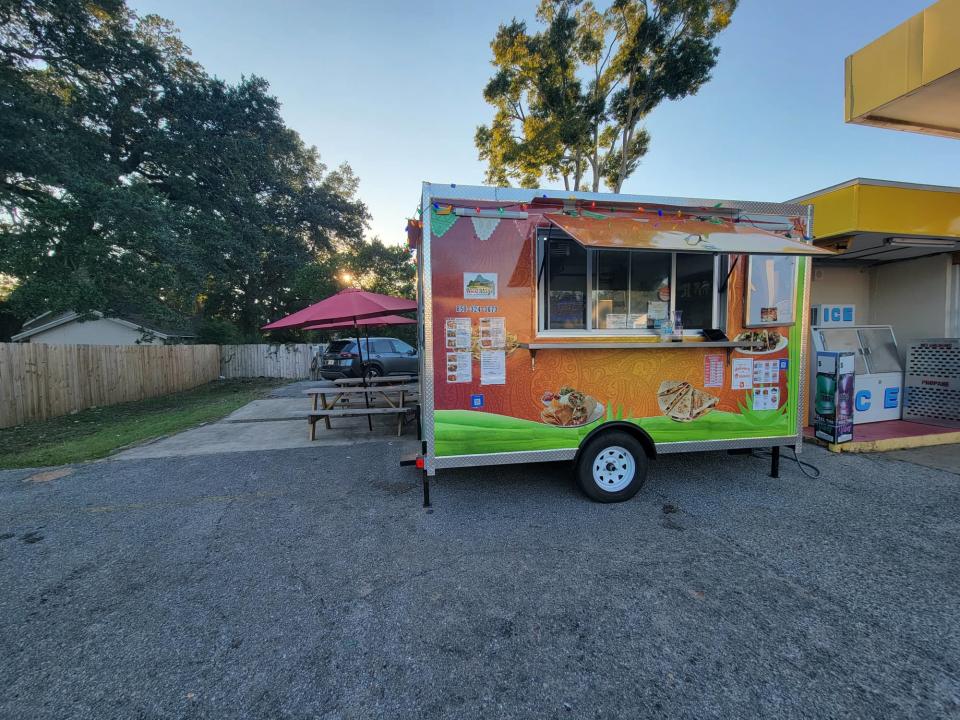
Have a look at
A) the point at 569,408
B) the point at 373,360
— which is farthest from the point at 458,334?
the point at 373,360

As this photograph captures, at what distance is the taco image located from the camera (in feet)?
11.5

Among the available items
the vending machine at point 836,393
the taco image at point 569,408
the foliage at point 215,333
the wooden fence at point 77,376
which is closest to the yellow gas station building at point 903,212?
the vending machine at point 836,393

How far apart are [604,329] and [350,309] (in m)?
4.09

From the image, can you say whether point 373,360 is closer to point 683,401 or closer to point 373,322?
point 373,322

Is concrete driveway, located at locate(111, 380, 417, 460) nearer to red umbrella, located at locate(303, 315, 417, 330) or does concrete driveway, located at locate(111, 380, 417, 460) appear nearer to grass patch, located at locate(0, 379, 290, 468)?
grass patch, located at locate(0, 379, 290, 468)

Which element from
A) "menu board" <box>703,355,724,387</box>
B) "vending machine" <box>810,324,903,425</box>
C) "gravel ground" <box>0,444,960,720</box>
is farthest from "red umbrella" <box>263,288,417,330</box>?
"vending machine" <box>810,324,903,425</box>

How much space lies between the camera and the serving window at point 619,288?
3.62 meters

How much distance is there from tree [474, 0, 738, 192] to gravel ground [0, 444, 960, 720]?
11841mm

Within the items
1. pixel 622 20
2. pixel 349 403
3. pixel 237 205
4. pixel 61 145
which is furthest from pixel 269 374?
pixel 622 20

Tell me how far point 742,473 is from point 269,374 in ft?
66.2

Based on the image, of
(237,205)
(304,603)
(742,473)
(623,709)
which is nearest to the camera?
(623,709)

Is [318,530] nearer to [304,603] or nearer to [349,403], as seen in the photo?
[304,603]

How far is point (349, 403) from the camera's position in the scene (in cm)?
848

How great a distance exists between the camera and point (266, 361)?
19.5 m
